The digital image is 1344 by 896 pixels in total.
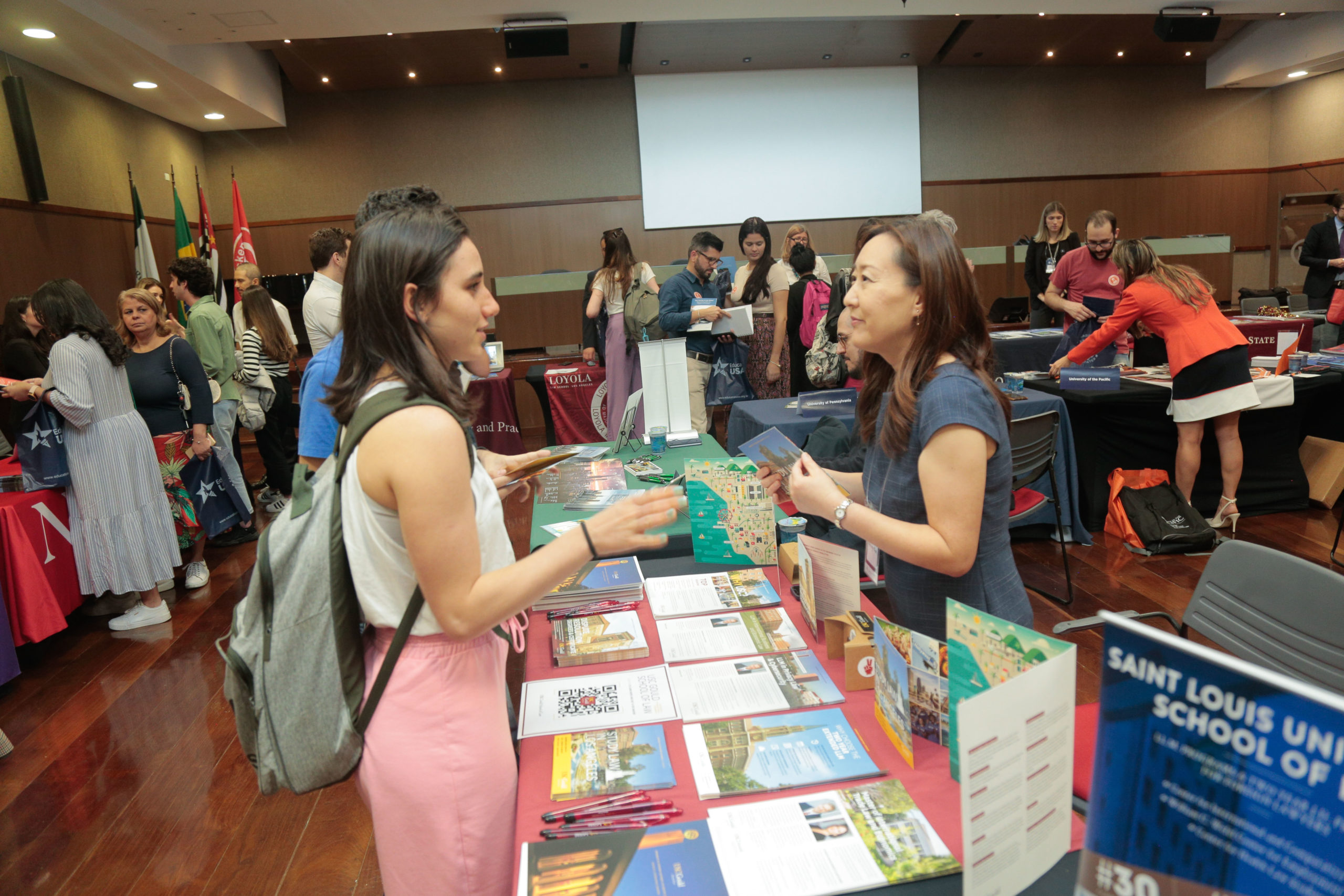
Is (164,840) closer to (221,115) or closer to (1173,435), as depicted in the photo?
(1173,435)

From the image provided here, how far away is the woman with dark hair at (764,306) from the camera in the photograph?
5477 mm

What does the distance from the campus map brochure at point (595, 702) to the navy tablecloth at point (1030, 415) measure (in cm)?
244

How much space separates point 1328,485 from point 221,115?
1054cm

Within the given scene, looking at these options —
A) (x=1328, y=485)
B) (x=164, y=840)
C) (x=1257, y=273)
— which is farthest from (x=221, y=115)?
(x=1257, y=273)

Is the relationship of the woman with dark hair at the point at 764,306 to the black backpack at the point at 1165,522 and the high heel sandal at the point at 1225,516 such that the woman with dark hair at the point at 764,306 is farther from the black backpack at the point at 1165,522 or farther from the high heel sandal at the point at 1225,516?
the high heel sandal at the point at 1225,516

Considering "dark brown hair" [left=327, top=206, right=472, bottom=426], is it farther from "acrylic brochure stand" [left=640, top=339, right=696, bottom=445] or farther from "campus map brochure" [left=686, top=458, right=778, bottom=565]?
"acrylic brochure stand" [left=640, top=339, right=696, bottom=445]

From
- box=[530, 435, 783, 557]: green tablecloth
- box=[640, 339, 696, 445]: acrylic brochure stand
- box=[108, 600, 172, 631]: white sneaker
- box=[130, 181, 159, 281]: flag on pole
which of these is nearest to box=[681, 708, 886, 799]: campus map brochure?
box=[530, 435, 783, 557]: green tablecloth

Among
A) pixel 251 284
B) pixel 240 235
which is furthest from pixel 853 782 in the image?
pixel 240 235

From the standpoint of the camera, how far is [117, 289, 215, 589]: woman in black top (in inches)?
171

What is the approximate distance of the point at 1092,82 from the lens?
11023 millimetres

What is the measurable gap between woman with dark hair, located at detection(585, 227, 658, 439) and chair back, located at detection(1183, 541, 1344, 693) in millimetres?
4074

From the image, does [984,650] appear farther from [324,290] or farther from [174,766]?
[324,290]

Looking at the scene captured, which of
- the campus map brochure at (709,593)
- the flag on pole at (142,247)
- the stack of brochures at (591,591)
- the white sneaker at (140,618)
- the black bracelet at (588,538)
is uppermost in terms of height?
the flag on pole at (142,247)

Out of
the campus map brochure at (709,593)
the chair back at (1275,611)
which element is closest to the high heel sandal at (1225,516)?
the chair back at (1275,611)
